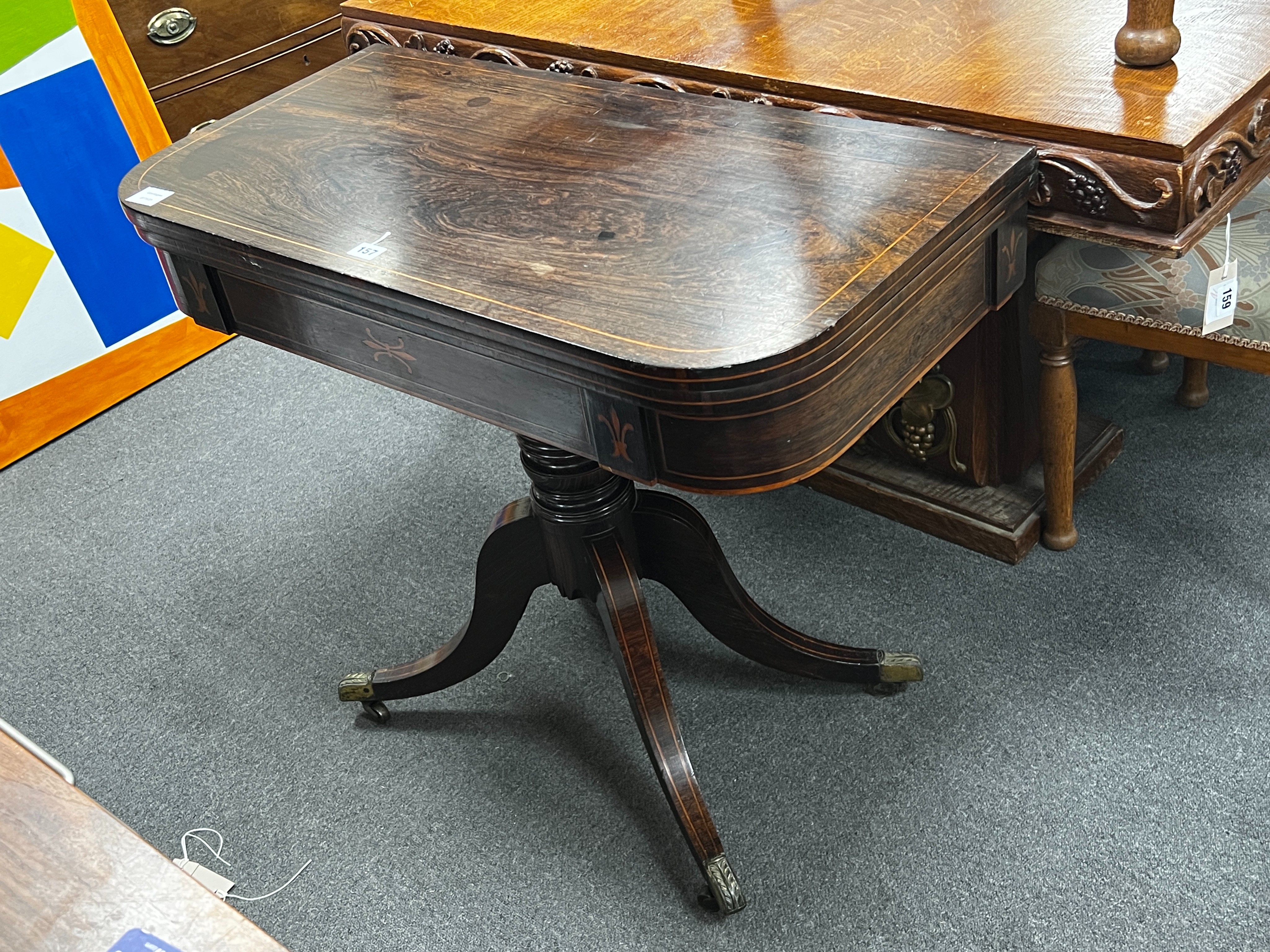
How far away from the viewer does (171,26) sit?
243cm

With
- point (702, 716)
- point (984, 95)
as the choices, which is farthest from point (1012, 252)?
point (702, 716)

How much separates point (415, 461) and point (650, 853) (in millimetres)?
997

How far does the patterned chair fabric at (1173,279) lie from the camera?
1.48m

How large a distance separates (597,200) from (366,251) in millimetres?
239

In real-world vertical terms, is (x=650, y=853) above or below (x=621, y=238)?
below

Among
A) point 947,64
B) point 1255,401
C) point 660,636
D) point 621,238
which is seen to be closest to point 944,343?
point 621,238

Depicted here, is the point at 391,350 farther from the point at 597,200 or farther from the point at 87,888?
the point at 87,888

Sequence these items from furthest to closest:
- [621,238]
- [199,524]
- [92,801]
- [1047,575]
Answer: [199,524] < [1047,575] < [621,238] < [92,801]

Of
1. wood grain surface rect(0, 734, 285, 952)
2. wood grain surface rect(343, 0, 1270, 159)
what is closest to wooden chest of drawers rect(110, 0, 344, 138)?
wood grain surface rect(343, 0, 1270, 159)

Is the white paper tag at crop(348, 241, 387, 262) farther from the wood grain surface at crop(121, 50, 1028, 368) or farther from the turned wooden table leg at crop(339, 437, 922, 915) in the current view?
the turned wooden table leg at crop(339, 437, 922, 915)

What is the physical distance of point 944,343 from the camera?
1222mm

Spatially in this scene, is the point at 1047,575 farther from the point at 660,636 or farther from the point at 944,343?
the point at 944,343

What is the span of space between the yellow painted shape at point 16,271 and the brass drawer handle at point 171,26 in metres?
0.47

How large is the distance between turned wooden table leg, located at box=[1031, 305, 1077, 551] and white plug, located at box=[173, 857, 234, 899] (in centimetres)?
124
